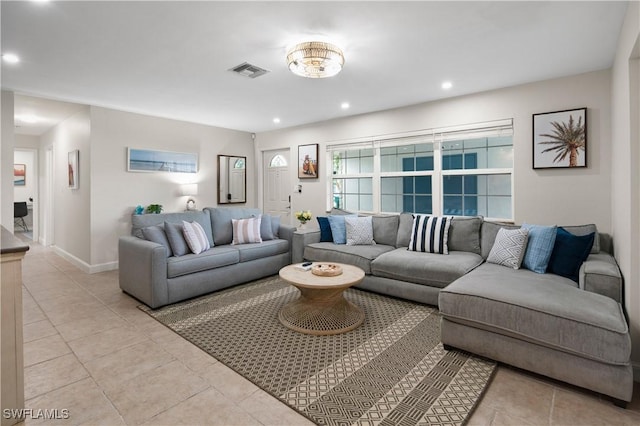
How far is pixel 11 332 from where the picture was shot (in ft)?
5.14

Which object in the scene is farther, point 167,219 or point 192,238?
point 167,219

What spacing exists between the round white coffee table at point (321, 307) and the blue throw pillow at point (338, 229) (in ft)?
4.28

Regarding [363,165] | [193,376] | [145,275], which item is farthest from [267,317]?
[363,165]

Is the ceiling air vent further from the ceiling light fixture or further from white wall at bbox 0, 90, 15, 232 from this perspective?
white wall at bbox 0, 90, 15, 232

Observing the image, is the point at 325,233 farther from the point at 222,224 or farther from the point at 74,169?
the point at 74,169

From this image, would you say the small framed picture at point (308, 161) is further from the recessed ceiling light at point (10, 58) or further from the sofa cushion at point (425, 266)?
the recessed ceiling light at point (10, 58)

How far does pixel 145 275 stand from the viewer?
3.26 meters

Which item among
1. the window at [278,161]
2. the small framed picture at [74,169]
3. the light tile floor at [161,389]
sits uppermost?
the window at [278,161]

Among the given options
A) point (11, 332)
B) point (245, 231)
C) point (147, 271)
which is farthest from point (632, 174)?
point (147, 271)

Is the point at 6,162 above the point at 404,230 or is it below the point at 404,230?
above

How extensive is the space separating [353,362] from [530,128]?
10.7ft

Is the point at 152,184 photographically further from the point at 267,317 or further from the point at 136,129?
the point at 267,317

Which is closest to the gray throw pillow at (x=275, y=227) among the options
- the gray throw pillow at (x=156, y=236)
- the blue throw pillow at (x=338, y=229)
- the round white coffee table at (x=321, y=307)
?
the blue throw pillow at (x=338, y=229)

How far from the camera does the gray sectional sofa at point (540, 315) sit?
180 centimetres
